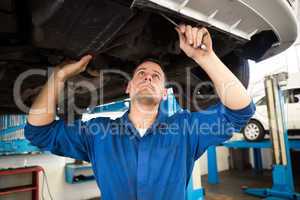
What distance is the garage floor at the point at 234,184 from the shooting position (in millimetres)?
3815

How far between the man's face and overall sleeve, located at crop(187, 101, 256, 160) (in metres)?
0.17

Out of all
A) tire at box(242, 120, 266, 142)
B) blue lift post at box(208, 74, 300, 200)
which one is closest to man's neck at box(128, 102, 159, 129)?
blue lift post at box(208, 74, 300, 200)

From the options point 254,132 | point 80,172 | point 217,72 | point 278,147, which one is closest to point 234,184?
point 254,132

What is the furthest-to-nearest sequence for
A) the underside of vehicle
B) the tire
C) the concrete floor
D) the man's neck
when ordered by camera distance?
the tire, the concrete floor, the man's neck, the underside of vehicle

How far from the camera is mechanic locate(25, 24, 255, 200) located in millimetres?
826

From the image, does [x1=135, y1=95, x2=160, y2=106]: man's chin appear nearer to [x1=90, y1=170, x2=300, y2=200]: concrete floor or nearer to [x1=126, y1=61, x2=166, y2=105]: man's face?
[x1=126, y1=61, x2=166, y2=105]: man's face

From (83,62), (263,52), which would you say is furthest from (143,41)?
(263,52)

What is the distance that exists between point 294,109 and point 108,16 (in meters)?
4.30

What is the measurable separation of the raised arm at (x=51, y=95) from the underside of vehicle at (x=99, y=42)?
4 centimetres

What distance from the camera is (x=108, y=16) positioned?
0.65 metres

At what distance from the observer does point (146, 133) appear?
3.14ft

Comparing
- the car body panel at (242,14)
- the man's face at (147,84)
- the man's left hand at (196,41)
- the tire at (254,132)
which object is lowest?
the tire at (254,132)

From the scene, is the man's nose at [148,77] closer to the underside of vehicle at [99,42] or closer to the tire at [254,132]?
the underside of vehicle at [99,42]

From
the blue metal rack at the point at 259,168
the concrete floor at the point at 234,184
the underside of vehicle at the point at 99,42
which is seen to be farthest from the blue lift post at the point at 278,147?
the underside of vehicle at the point at 99,42
